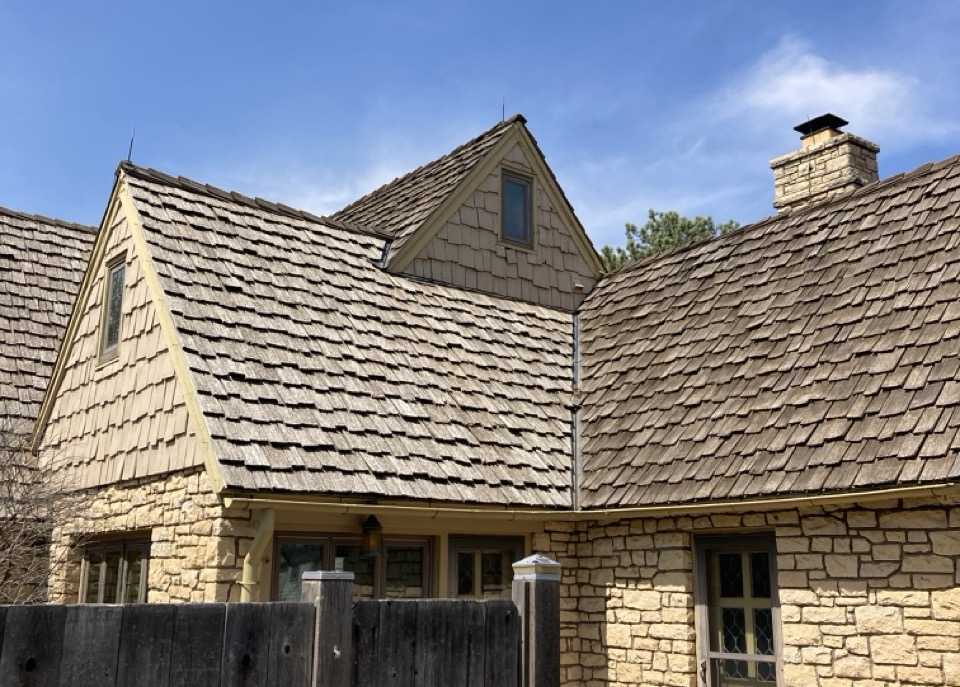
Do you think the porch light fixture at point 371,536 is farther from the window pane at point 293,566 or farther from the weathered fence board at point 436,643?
the weathered fence board at point 436,643

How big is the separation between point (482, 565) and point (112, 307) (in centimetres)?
490

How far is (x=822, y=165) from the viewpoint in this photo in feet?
48.7

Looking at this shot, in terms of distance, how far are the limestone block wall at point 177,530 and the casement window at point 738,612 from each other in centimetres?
406

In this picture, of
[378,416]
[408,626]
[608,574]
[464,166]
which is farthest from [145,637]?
[464,166]

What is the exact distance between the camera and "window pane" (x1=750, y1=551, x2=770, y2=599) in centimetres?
852

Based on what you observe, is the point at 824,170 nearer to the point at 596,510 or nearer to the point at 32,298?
Result: the point at 596,510

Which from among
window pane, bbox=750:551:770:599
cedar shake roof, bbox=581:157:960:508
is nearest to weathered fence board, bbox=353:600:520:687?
cedar shake roof, bbox=581:157:960:508

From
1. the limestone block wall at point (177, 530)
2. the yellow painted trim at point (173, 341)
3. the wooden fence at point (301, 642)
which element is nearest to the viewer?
the wooden fence at point (301, 642)

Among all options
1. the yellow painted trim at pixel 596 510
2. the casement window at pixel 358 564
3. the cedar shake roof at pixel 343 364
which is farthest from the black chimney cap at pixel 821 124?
the casement window at pixel 358 564

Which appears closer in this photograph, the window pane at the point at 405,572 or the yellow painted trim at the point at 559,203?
the window pane at the point at 405,572

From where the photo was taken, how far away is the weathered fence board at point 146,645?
147 inches

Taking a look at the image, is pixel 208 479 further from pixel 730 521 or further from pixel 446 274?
pixel 446 274

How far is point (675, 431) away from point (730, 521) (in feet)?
4.23

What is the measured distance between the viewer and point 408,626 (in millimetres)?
4602
